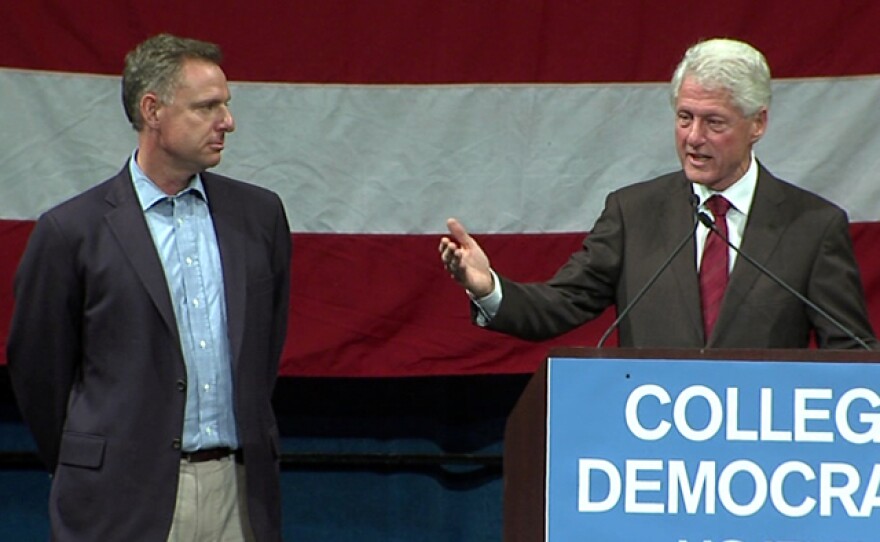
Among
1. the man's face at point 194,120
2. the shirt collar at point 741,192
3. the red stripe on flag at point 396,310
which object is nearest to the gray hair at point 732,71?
the shirt collar at point 741,192

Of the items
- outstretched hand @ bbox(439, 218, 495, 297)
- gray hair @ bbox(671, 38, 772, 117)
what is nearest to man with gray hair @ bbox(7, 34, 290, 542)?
outstretched hand @ bbox(439, 218, 495, 297)

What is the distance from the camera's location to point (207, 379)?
7.93ft

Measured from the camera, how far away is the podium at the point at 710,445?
1923 mm

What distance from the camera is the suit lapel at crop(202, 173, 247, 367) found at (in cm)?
245

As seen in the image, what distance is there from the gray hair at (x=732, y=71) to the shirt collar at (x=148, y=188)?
2.60 ft

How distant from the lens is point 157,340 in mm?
2391

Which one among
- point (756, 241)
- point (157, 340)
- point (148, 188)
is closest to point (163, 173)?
point (148, 188)

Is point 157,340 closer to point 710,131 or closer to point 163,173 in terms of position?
point 163,173

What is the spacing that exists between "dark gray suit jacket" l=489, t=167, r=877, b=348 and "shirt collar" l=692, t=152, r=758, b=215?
0.01 m

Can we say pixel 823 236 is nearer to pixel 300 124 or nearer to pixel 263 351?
pixel 263 351

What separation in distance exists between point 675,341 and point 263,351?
2.15 feet

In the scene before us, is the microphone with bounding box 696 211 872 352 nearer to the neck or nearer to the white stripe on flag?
the neck

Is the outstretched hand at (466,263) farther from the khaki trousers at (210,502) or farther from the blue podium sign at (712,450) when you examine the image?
the khaki trousers at (210,502)

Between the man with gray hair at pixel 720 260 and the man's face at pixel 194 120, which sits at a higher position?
the man's face at pixel 194 120
